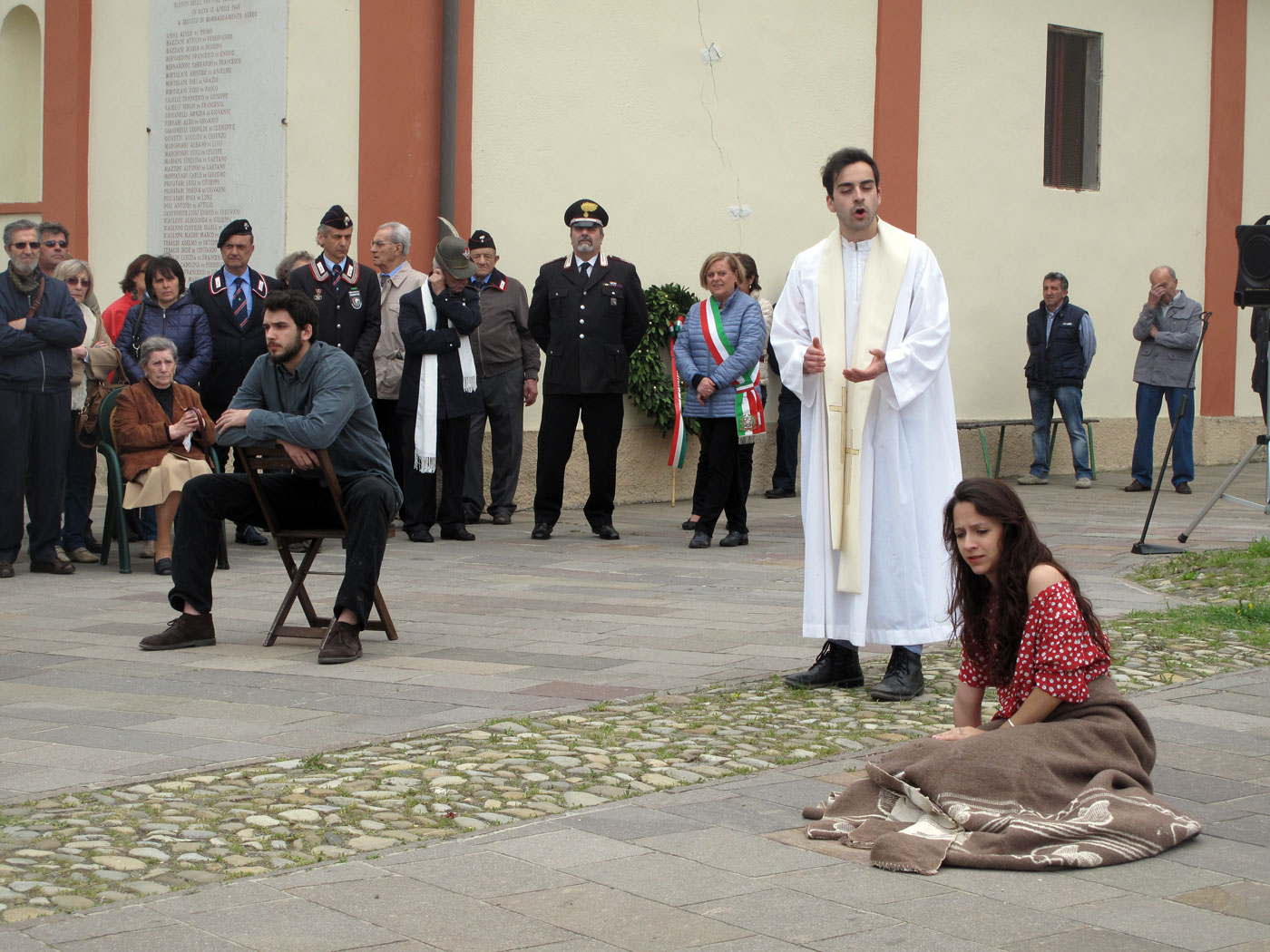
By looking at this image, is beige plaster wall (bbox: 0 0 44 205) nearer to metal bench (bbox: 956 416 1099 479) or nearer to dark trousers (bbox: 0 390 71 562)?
→ dark trousers (bbox: 0 390 71 562)

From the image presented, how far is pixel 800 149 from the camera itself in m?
15.5

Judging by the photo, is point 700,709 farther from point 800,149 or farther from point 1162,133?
point 1162,133

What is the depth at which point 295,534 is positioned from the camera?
7465mm

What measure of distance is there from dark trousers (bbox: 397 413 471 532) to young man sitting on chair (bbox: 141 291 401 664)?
3.91 m

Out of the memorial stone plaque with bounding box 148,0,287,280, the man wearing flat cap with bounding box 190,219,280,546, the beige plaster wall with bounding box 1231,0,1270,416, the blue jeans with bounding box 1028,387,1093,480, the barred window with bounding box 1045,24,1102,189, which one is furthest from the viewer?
→ the beige plaster wall with bounding box 1231,0,1270,416

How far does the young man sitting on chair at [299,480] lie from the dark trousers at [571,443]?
418 centimetres

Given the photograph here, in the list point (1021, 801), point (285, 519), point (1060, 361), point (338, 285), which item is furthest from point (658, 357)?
point (1021, 801)

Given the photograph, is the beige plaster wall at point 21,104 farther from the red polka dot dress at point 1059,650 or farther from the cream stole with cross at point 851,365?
the red polka dot dress at point 1059,650

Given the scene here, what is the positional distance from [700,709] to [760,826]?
5.05 feet

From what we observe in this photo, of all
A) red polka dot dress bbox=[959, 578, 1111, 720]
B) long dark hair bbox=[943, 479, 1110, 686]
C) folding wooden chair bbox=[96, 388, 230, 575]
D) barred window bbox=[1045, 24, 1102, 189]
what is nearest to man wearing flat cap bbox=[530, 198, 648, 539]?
folding wooden chair bbox=[96, 388, 230, 575]

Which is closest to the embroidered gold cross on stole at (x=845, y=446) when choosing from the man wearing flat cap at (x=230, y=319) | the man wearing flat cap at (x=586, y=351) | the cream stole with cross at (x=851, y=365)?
the cream stole with cross at (x=851, y=365)

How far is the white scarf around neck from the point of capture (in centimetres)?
1138

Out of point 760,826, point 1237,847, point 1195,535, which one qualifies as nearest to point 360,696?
point 760,826

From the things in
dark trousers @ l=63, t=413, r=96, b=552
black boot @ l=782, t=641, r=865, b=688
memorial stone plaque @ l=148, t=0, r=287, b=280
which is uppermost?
memorial stone plaque @ l=148, t=0, r=287, b=280
